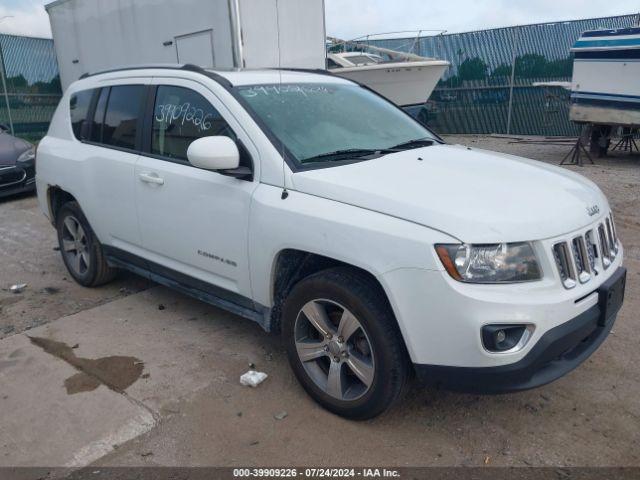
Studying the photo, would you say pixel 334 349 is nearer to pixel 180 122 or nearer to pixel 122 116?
pixel 180 122

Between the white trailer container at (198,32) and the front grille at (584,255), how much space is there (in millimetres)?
5181

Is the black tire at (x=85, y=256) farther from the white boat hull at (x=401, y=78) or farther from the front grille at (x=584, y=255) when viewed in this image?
the white boat hull at (x=401, y=78)

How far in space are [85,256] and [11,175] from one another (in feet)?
15.7

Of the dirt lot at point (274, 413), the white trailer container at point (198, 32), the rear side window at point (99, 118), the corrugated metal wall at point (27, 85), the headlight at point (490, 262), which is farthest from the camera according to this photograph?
the corrugated metal wall at point (27, 85)

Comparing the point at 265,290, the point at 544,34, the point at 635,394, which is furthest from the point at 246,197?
the point at 544,34

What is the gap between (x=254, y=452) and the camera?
109 inches

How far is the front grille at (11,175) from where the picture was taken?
8.62 metres

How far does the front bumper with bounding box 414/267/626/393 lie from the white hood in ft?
1.42

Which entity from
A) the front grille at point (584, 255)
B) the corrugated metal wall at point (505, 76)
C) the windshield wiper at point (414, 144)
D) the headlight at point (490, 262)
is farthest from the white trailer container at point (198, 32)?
the corrugated metal wall at point (505, 76)

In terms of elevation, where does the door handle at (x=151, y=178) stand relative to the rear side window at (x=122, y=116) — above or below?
below

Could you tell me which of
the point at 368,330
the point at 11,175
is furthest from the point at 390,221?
the point at 11,175

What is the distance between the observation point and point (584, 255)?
269cm

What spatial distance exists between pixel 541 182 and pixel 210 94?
2.05 m

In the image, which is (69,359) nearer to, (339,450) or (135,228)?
(135,228)
